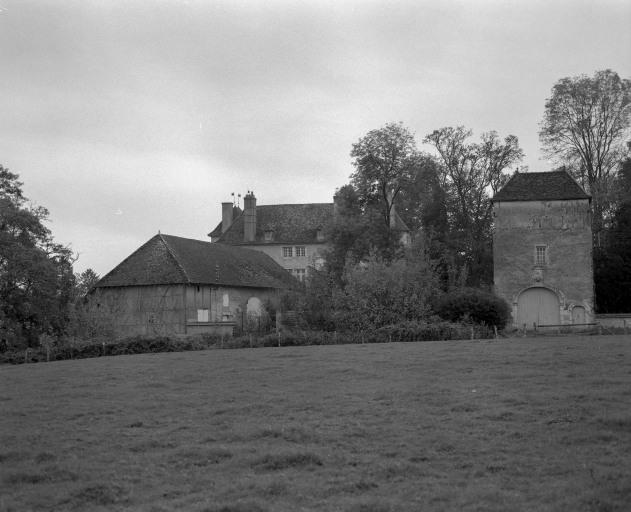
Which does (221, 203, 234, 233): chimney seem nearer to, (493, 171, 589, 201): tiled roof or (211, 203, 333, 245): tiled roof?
(211, 203, 333, 245): tiled roof

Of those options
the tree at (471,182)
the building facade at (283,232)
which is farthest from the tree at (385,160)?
the building facade at (283,232)

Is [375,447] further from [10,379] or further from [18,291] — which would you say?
[18,291]

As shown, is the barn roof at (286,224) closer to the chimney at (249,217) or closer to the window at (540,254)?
the chimney at (249,217)

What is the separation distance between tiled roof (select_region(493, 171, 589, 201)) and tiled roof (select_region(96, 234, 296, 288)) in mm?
17216

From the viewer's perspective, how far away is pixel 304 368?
19250 mm

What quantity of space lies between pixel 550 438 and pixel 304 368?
32.4 ft

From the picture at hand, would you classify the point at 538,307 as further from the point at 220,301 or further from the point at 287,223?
the point at 287,223

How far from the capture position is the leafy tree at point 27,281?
38281 millimetres

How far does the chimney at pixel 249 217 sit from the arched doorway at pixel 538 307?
3300 centimetres

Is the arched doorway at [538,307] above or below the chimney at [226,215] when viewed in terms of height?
below

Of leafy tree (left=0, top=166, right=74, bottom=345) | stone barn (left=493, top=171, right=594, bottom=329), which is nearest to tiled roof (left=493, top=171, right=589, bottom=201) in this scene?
stone barn (left=493, top=171, right=594, bottom=329)

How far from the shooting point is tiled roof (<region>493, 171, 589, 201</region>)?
43.5 m

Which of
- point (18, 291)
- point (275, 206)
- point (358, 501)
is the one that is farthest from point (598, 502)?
point (275, 206)

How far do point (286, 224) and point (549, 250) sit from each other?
111 feet
